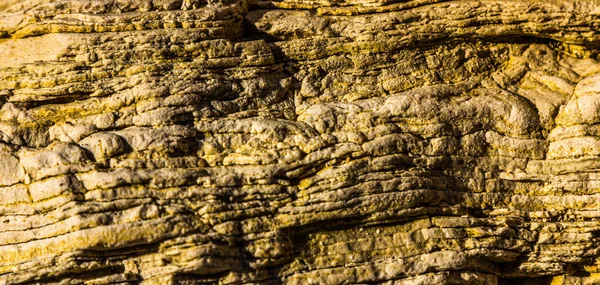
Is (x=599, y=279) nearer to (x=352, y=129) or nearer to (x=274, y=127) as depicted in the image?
(x=352, y=129)

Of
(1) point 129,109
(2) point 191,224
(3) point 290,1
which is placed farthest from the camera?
(3) point 290,1

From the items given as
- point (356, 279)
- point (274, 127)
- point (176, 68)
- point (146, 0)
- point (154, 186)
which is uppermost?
point (146, 0)

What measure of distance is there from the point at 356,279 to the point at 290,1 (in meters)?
6.26

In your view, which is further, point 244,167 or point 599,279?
point 599,279

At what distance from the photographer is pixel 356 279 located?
13766 millimetres

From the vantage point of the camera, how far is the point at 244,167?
13.8m

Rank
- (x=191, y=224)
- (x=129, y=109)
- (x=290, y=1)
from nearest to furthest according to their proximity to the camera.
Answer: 1. (x=191, y=224)
2. (x=129, y=109)
3. (x=290, y=1)

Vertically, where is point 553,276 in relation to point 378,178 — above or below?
below

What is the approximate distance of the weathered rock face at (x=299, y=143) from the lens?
13.2m

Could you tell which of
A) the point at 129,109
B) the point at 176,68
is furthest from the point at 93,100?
the point at 176,68

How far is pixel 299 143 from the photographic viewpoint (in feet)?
46.1

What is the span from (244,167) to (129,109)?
2.55 m

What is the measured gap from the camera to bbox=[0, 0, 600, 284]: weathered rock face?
43.3ft

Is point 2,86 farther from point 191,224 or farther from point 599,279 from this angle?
point 599,279
